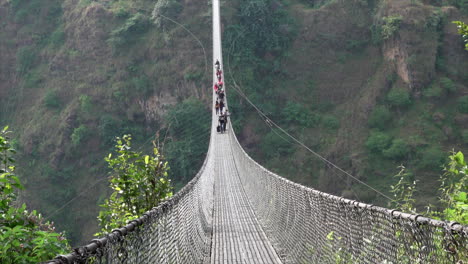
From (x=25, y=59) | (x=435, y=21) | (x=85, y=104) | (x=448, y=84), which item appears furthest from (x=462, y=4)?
(x=25, y=59)

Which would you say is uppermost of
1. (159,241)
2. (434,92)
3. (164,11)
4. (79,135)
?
(164,11)

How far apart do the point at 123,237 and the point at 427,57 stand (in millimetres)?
22732

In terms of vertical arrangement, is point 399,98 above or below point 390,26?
below

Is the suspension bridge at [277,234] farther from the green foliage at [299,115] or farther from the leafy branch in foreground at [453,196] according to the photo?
the green foliage at [299,115]

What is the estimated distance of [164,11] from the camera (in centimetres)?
2777

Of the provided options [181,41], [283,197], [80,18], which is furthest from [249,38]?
[283,197]

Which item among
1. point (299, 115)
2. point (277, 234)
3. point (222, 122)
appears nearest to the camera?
point (277, 234)

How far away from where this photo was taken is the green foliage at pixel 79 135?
24.2 meters

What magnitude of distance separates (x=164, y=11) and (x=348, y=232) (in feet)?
84.9

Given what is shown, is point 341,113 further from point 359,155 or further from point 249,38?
point 249,38

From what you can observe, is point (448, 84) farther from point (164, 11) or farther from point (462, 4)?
point (164, 11)

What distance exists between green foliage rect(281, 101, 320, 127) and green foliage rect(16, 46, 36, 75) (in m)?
13.9

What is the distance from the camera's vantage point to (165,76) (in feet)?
86.1

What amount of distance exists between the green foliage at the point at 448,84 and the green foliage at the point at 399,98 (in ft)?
4.91
